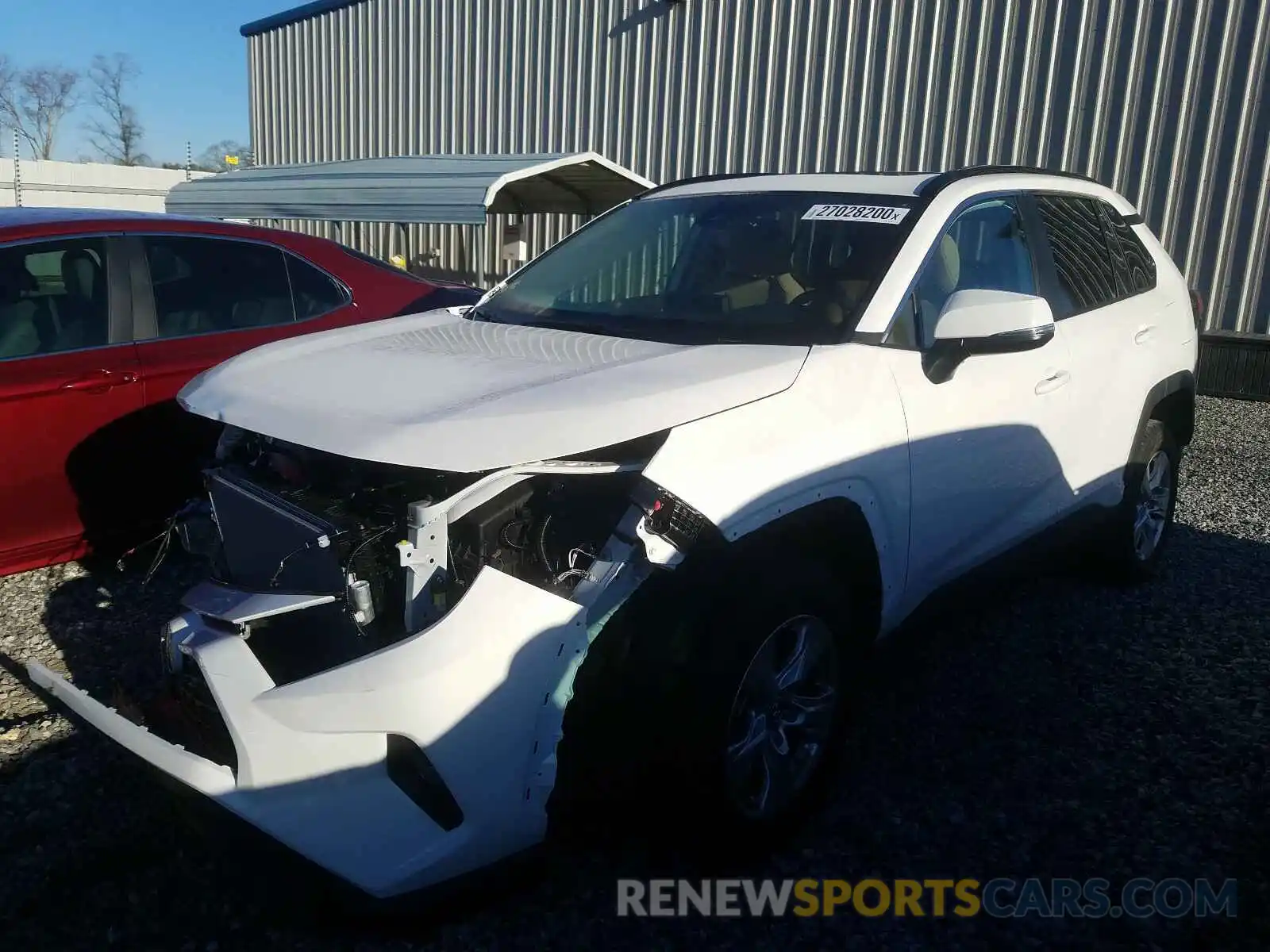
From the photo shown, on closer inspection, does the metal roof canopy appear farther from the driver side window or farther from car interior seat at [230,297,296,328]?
the driver side window

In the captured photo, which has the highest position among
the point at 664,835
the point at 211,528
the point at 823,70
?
the point at 823,70

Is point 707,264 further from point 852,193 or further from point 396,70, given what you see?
point 396,70

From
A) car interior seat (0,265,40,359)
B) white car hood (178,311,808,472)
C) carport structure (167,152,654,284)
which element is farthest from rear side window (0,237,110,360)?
carport structure (167,152,654,284)

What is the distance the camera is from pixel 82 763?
3.02 meters

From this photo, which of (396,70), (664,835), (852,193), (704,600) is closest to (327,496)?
(704,600)

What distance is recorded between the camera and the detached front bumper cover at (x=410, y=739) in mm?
1980

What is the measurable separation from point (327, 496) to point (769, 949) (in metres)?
1.56

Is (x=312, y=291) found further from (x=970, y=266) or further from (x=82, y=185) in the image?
(x=82, y=185)

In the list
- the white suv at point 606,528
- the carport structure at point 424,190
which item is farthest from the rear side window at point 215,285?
the carport structure at point 424,190

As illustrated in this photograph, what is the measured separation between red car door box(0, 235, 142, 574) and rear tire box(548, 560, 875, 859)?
282 centimetres

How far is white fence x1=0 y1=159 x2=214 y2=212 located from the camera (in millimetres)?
22812

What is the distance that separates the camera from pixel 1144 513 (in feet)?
15.0

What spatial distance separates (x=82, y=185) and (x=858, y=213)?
2654 cm

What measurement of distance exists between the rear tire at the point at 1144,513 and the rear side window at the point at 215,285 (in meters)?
3.94
